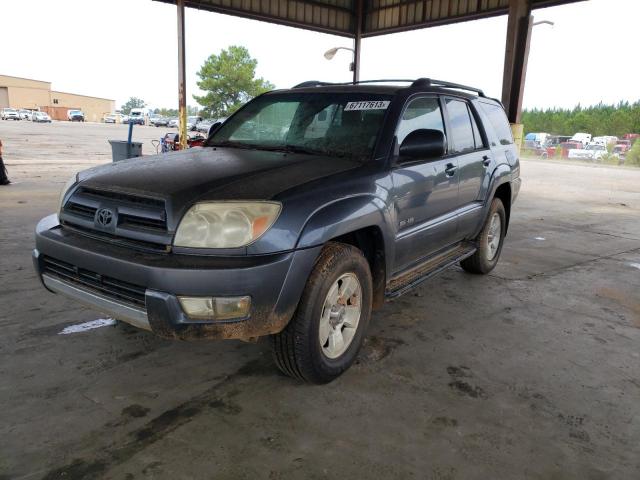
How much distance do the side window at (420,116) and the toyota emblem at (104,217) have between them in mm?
1810

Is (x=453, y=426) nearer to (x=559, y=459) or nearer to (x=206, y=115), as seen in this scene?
(x=559, y=459)

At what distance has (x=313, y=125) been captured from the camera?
11.4 ft

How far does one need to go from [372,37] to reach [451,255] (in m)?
13.4

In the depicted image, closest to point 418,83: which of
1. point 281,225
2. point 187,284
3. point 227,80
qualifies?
point 281,225

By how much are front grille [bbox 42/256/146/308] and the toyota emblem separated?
0.85 feet

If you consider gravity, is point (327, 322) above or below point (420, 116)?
below

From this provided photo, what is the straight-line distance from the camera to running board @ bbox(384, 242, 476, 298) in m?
3.28

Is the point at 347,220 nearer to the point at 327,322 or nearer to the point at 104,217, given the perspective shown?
the point at 327,322

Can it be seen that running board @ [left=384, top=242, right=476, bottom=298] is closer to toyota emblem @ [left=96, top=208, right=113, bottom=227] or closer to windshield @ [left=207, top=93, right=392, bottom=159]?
windshield @ [left=207, top=93, right=392, bottom=159]

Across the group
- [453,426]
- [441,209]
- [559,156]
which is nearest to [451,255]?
[441,209]

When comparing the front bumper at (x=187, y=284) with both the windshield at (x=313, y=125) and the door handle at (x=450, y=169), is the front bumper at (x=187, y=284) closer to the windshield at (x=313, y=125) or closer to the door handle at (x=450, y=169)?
the windshield at (x=313, y=125)

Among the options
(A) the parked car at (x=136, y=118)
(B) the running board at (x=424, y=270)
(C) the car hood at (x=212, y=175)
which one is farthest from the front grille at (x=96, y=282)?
(A) the parked car at (x=136, y=118)

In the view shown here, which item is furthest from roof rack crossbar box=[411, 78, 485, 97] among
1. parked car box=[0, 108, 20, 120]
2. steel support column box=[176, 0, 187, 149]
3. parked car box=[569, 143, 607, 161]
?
parked car box=[0, 108, 20, 120]

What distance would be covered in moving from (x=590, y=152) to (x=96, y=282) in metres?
34.1
